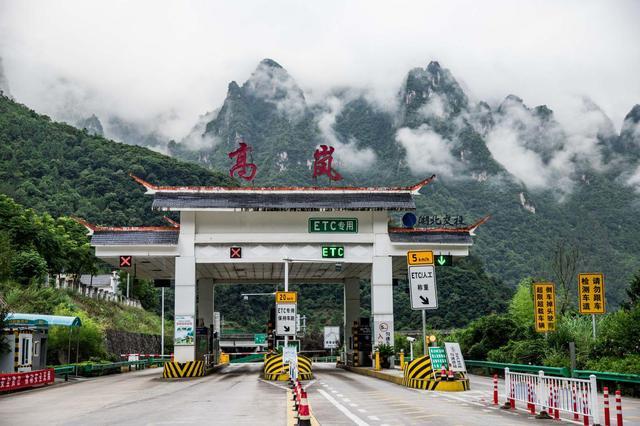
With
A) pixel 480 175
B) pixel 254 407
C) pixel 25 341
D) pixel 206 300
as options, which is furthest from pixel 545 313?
pixel 480 175

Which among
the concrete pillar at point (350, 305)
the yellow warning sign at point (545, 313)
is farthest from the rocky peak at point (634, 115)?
the yellow warning sign at point (545, 313)

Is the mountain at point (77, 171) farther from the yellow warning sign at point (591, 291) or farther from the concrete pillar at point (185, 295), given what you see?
the yellow warning sign at point (591, 291)

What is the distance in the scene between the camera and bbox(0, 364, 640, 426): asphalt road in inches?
543

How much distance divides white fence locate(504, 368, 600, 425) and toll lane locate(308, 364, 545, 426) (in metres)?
Answer: 0.50

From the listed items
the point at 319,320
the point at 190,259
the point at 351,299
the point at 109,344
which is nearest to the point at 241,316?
the point at 319,320

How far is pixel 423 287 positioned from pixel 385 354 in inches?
575

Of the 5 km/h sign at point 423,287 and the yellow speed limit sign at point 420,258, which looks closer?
the 5 km/h sign at point 423,287

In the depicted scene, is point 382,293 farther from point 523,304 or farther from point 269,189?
point 523,304

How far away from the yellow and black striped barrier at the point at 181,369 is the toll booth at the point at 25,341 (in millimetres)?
4745

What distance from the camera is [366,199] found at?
113ft

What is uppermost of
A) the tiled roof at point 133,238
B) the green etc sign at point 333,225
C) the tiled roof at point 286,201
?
the tiled roof at point 286,201

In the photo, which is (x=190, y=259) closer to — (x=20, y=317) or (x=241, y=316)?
(x=20, y=317)

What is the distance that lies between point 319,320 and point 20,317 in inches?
2417

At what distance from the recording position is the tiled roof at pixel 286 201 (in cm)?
Result: 3359
